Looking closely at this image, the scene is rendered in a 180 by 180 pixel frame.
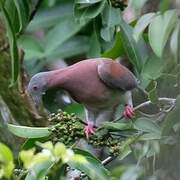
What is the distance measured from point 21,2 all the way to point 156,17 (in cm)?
66

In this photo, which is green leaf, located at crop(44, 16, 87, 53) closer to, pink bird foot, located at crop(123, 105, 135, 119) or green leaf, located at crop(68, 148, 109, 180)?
pink bird foot, located at crop(123, 105, 135, 119)

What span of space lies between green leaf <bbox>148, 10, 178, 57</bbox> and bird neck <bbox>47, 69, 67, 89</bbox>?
985 millimetres

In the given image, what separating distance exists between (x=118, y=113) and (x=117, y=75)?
0.75 feet

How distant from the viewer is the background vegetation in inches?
82.6

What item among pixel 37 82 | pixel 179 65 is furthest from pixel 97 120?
pixel 179 65

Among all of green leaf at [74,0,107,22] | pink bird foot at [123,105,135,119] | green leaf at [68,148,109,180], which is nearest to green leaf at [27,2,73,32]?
pink bird foot at [123,105,135,119]

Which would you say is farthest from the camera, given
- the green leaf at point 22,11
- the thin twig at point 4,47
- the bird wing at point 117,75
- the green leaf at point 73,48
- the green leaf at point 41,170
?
the green leaf at point 73,48

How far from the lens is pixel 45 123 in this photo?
3.44 metres

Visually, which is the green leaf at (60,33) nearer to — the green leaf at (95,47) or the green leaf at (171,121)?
the green leaf at (95,47)

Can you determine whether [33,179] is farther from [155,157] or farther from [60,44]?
[60,44]

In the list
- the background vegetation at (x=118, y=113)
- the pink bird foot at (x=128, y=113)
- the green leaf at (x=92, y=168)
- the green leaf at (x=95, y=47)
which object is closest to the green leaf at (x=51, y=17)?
the background vegetation at (x=118, y=113)

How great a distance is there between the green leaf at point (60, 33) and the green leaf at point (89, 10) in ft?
4.37

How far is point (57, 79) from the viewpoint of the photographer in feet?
10.6

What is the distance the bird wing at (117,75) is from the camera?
3.03m
